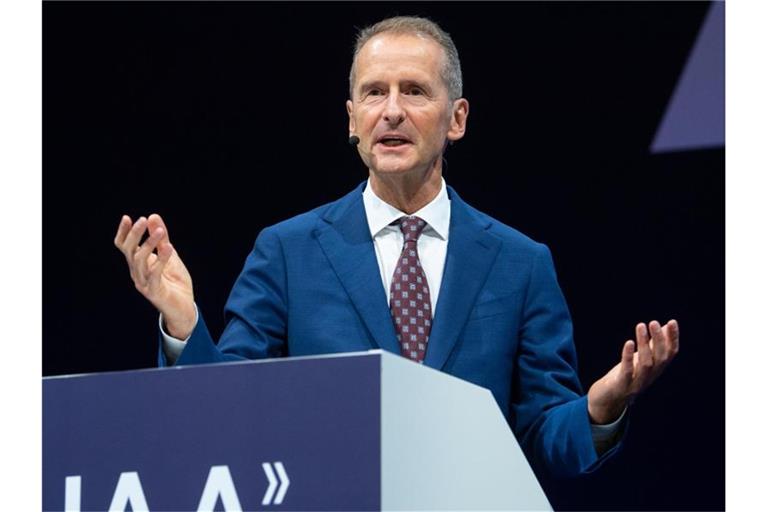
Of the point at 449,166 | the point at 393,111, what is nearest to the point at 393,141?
the point at 393,111

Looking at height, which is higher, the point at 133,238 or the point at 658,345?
the point at 133,238

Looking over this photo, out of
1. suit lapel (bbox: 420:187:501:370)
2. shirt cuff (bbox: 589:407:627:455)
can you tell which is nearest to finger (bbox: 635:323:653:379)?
shirt cuff (bbox: 589:407:627:455)

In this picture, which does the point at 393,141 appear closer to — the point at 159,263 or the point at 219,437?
the point at 159,263

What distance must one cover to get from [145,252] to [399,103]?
0.63 meters

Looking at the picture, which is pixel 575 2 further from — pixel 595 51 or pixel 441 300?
pixel 441 300

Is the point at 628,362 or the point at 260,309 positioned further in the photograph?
the point at 260,309

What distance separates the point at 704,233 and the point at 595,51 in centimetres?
54

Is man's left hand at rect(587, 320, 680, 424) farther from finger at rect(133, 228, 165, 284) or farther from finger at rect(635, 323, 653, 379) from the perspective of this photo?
finger at rect(133, 228, 165, 284)

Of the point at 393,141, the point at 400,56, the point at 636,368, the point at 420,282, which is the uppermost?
the point at 400,56

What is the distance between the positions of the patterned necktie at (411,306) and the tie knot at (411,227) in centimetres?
3

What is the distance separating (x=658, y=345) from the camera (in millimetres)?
1850

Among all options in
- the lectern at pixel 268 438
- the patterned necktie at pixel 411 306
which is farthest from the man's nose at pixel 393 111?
the lectern at pixel 268 438

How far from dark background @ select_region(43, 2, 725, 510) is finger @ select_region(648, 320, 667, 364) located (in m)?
1.39

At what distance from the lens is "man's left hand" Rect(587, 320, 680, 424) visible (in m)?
1.84
